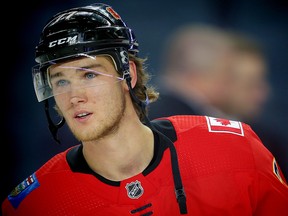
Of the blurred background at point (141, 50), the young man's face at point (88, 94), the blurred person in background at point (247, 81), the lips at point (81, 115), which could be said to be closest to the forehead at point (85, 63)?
the young man's face at point (88, 94)

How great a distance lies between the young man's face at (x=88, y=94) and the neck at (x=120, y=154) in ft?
0.24

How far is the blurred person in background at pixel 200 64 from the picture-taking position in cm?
264

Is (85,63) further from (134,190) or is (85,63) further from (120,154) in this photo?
(134,190)

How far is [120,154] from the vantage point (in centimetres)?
166

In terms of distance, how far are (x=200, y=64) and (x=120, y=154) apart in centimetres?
123

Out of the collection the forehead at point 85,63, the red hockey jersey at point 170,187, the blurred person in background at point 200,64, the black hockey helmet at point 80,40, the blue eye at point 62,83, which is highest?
the black hockey helmet at point 80,40

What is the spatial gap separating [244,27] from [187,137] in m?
1.19

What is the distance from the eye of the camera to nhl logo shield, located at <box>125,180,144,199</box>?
1.64 metres

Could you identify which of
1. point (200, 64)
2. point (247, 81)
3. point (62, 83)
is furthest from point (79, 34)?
point (247, 81)

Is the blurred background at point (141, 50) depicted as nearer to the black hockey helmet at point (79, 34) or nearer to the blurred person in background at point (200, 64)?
the blurred person in background at point (200, 64)

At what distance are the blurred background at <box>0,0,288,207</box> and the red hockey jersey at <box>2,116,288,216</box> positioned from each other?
0.79 metres

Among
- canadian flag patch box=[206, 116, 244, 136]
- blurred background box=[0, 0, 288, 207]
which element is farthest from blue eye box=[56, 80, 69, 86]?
blurred background box=[0, 0, 288, 207]

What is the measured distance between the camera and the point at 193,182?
5.48 feet

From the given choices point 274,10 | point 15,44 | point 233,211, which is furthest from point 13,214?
point 274,10
